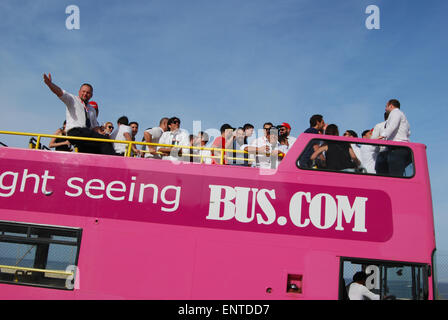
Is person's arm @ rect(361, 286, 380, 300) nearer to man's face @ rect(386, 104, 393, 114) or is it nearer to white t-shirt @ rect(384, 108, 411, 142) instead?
white t-shirt @ rect(384, 108, 411, 142)

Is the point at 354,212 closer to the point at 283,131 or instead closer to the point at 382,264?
the point at 382,264

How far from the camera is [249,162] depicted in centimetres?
578

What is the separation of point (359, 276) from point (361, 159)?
1819mm

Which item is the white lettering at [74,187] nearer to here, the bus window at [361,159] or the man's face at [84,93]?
the man's face at [84,93]

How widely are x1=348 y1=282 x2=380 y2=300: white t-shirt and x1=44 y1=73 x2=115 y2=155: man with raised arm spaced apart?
439cm

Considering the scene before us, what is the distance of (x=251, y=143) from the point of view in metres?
6.87

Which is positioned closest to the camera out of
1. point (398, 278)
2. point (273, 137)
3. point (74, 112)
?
point (398, 278)

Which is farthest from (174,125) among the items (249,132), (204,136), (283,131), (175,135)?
(283,131)

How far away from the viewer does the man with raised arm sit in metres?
5.85

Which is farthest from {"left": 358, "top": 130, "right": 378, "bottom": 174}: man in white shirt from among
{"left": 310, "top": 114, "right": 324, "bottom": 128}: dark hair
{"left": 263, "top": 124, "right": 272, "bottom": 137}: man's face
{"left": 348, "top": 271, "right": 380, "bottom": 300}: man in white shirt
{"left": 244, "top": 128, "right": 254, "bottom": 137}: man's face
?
{"left": 244, "top": 128, "right": 254, "bottom": 137}: man's face

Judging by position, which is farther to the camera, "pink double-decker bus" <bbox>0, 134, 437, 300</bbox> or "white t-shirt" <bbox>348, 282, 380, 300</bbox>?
"white t-shirt" <bbox>348, 282, 380, 300</bbox>

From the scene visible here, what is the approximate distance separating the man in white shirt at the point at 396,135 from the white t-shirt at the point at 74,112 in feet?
16.4

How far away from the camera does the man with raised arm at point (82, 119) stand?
5.85 meters

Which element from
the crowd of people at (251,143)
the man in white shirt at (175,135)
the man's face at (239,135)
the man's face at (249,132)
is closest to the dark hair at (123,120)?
the crowd of people at (251,143)
